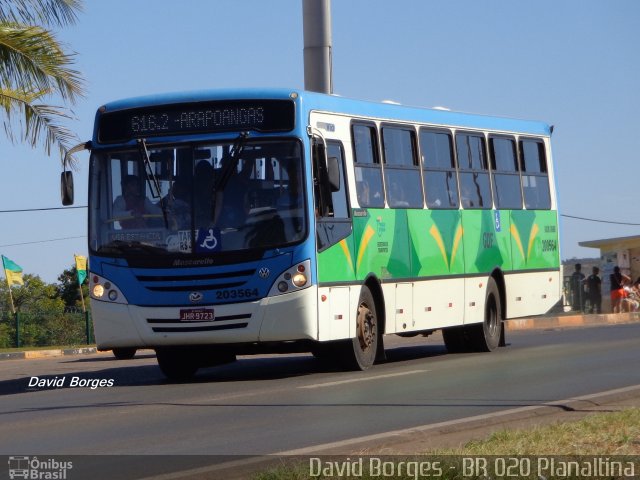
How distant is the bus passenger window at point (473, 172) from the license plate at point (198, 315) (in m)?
6.13

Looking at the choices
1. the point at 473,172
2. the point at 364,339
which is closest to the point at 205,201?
the point at 364,339

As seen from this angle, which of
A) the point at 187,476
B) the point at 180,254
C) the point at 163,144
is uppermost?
the point at 163,144

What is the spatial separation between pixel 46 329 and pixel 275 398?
72.5ft

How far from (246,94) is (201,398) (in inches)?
161

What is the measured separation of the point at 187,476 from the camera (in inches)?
313

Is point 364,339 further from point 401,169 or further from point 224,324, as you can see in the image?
point 401,169

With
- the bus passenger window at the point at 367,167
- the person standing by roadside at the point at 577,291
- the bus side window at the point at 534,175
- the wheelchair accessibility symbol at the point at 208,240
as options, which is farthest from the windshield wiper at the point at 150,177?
the person standing by roadside at the point at 577,291

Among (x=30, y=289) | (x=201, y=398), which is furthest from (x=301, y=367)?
(x=30, y=289)

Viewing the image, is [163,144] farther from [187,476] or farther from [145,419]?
[187,476]

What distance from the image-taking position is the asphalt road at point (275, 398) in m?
10.1

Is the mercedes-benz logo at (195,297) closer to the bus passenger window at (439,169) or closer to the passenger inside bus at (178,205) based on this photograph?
the passenger inside bus at (178,205)

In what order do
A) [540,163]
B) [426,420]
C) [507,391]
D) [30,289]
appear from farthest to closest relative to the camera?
[30,289] → [540,163] → [507,391] → [426,420]

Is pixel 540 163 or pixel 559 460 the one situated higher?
pixel 540 163

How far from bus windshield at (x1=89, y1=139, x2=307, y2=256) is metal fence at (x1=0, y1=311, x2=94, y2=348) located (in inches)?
737
